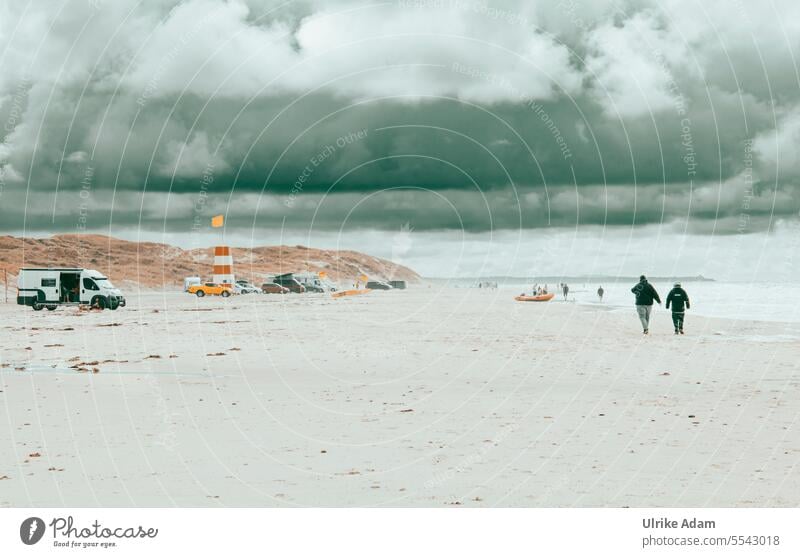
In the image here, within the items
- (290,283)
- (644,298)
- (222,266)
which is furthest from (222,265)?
(644,298)

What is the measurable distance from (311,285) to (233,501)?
114m

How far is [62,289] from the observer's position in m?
57.6

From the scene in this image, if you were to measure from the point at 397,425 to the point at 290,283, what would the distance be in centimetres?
10701

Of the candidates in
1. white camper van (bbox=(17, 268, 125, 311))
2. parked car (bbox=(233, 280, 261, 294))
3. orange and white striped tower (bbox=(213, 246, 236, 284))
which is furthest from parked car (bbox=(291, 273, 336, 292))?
white camper van (bbox=(17, 268, 125, 311))

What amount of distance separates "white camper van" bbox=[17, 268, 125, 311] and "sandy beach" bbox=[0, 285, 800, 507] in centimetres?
3137

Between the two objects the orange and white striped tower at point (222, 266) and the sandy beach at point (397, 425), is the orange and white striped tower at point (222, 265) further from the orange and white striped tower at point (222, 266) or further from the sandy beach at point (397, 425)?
the sandy beach at point (397, 425)

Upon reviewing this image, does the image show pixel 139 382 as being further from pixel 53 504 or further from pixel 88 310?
pixel 88 310

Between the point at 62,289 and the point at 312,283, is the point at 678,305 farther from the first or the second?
the point at 312,283

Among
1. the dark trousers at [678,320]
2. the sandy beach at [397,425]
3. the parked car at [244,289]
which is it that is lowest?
the parked car at [244,289]

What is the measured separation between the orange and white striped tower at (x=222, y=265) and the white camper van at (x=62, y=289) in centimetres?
3904

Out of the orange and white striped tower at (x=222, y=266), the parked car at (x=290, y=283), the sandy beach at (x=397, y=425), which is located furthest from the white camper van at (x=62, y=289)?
the parked car at (x=290, y=283)

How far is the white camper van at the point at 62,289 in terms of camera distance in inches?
2242

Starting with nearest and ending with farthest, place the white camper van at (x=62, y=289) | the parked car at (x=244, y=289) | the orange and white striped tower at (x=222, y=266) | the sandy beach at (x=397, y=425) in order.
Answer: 1. the sandy beach at (x=397, y=425)
2. the white camper van at (x=62, y=289)
3. the orange and white striped tower at (x=222, y=266)
4. the parked car at (x=244, y=289)

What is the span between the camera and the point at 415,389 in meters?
17.4
